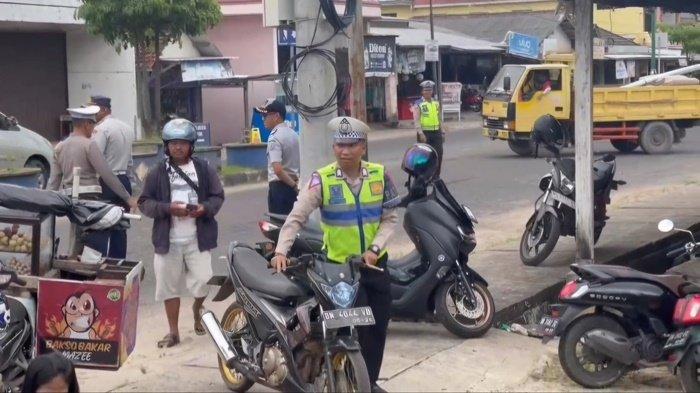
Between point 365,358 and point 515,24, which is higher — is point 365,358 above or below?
below

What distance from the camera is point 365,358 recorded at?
634 cm

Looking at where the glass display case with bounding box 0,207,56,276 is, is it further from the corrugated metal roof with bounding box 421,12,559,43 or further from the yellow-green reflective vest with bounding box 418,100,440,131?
the corrugated metal roof with bounding box 421,12,559,43

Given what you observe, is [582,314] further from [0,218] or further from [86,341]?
[0,218]

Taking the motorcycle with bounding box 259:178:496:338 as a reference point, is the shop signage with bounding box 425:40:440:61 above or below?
above

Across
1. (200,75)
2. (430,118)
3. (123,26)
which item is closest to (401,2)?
(200,75)

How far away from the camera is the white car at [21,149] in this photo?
17.8m

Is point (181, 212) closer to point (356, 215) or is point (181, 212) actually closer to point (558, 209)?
point (356, 215)

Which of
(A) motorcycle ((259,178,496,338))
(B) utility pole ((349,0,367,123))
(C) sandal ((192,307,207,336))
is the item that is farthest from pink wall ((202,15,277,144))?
(A) motorcycle ((259,178,496,338))

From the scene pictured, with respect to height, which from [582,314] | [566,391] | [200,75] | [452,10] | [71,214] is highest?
[452,10]

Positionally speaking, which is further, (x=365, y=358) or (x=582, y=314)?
(x=582, y=314)

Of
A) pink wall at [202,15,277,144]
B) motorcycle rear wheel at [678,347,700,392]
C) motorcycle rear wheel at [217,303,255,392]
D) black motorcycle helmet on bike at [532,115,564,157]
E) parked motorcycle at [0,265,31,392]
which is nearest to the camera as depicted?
parked motorcycle at [0,265,31,392]

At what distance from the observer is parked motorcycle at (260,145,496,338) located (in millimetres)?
8070

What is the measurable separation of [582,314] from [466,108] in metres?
38.1

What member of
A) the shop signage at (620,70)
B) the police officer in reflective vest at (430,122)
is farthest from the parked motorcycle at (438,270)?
the shop signage at (620,70)
